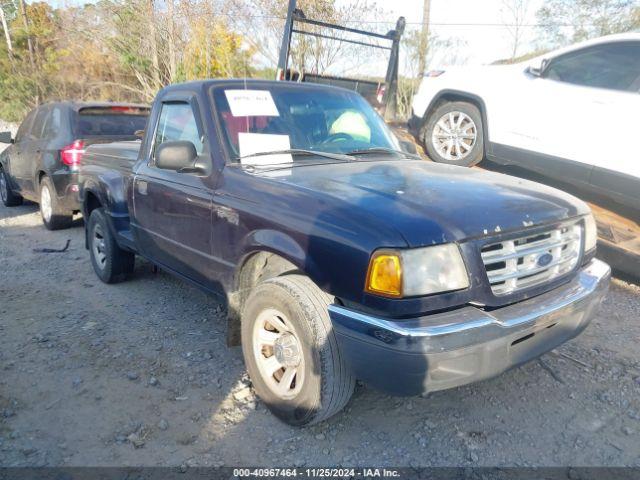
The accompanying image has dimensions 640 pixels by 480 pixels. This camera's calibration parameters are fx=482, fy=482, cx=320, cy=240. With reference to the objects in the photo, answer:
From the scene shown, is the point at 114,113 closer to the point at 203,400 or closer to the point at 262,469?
the point at 203,400

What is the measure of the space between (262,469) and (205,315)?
195 centimetres

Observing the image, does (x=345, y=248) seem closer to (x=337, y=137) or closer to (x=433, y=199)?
(x=433, y=199)

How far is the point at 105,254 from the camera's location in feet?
15.5

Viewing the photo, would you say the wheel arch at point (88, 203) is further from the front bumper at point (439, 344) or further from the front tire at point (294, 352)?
the front bumper at point (439, 344)

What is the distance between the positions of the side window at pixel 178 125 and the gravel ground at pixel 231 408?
149 cm

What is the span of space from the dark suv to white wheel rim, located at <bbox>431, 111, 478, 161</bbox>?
155 inches

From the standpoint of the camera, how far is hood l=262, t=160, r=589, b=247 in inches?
85.7

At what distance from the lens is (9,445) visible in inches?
98.7

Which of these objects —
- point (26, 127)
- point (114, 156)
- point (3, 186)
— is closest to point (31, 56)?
point (3, 186)

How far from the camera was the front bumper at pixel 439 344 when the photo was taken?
2031 mm

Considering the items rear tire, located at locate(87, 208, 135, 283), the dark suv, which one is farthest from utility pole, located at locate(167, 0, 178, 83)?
rear tire, located at locate(87, 208, 135, 283)

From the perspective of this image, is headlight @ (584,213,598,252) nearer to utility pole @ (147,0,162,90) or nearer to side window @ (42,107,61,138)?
side window @ (42,107,61,138)

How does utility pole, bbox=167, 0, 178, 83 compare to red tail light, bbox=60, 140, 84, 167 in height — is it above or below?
above

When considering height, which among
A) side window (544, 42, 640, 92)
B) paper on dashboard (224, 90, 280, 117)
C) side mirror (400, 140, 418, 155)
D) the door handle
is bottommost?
the door handle
